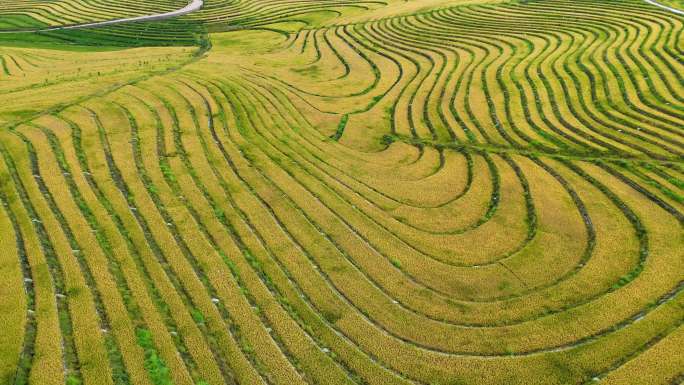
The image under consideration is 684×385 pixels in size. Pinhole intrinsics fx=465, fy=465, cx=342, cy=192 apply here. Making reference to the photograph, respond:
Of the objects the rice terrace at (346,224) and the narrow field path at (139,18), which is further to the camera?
the narrow field path at (139,18)

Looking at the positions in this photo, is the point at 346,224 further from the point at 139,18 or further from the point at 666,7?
the point at 139,18

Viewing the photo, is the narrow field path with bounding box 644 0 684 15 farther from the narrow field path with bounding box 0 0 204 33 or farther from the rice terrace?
A: the narrow field path with bounding box 0 0 204 33

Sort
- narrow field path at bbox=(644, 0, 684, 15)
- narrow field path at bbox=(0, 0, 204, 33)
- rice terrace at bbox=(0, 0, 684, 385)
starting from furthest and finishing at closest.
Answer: narrow field path at bbox=(0, 0, 204, 33)
narrow field path at bbox=(644, 0, 684, 15)
rice terrace at bbox=(0, 0, 684, 385)

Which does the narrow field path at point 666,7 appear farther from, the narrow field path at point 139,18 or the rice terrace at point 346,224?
the narrow field path at point 139,18

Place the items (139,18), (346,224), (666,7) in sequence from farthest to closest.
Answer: (139,18), (666,7), (346,224)

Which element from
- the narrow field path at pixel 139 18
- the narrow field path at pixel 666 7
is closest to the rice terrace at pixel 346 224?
the narrow field path at pixel 666 7

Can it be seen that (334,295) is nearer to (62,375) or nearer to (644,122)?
(62,375)

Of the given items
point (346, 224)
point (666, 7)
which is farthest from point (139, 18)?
point (666, 7)

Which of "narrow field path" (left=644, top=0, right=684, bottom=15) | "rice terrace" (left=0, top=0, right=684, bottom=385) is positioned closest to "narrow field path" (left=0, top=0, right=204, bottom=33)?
"rice terrace" (left=0, top=0, right=684, bottom=385)

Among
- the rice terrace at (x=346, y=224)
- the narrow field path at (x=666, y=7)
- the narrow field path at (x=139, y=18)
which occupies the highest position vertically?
the narrow field path at (x=139, y=18)
